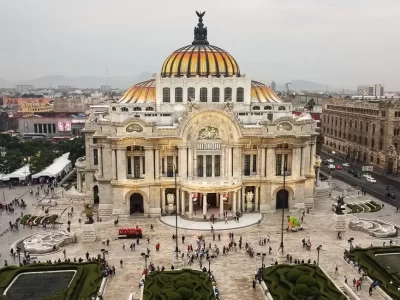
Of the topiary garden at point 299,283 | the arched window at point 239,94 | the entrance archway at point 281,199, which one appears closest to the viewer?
the topiary garden at point 299,283

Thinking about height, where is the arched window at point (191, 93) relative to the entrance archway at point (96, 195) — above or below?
above

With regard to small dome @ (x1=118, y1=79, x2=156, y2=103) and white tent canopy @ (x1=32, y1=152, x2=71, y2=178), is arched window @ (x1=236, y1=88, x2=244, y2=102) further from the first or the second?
white tent canopy @ (x1=32, y1=152, x2=71, y2=178)

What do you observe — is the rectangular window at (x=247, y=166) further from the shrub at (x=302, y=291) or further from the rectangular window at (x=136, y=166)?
the shrub at (x=302, y=291)

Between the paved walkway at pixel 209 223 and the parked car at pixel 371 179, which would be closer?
the paved walkway at pixel 209 223

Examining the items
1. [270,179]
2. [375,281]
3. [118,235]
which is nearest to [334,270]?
[375,281]

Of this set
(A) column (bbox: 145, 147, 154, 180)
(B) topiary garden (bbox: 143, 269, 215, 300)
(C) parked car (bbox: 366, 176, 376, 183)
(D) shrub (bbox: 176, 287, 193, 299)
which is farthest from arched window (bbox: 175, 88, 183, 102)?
(C) parked car (bbox: 366, 176, 376, 183)

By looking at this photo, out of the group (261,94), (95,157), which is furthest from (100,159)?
(261,94)

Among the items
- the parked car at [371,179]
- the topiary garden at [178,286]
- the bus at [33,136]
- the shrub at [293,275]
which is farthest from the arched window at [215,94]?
the bus at [33,136]
